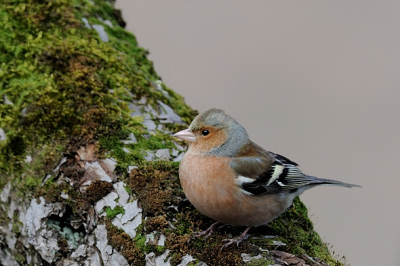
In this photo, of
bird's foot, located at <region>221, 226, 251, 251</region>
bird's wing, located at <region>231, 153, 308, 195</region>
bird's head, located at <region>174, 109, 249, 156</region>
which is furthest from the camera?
bird's head, located at <region>174, 109, 249, 156</region>

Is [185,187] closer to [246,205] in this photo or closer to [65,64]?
[246,205]

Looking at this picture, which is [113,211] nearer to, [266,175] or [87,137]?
[87,137]

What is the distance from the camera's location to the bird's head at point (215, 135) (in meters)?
4.05

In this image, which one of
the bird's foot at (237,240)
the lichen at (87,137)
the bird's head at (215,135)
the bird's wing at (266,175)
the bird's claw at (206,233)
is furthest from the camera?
the bird's head at (215,135)

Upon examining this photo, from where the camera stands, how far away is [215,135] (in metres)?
4.11

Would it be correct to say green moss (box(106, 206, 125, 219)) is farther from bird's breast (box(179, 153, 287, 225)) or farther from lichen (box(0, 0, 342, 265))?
bird's breast (box(179, 153, 287, 225))

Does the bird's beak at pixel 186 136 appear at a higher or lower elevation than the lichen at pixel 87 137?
higher

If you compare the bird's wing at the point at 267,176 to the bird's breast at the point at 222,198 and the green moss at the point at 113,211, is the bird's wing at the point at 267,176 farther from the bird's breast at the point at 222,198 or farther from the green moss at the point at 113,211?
the green moss at the point at 113,211

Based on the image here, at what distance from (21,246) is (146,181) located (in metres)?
1.26

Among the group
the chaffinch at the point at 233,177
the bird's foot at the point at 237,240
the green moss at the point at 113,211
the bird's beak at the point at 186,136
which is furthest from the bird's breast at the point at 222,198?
the green moss at the point at 113,211

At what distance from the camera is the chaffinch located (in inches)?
144

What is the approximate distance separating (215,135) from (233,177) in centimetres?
50

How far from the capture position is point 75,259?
3.68 meters

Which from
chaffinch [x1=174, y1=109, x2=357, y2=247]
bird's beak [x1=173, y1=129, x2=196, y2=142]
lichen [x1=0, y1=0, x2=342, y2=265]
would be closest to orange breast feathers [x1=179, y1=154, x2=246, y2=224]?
chaffinch [x1=174, y1=109, x2=357, y2=247]
